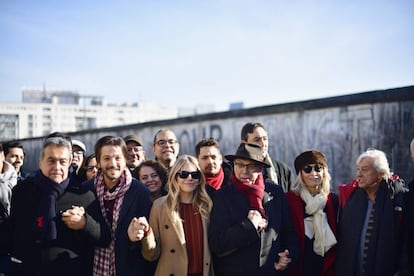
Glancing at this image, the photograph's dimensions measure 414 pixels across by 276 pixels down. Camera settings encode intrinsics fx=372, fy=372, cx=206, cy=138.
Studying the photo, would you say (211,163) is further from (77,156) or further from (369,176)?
(77,156)

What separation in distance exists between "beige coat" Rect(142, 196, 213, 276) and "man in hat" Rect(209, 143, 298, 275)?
169 millimetres

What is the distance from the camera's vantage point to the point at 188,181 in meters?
3.54

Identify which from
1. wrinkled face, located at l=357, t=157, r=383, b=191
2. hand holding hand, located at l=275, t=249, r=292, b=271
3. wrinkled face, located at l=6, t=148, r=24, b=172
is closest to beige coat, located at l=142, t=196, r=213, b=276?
hand holding hand, located at l=275, t=249, r=292, b=271

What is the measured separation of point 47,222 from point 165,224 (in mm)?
1019

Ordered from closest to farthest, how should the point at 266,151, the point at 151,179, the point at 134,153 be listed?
the point at 151,179 → the point at 266,151 → the point at 134,153

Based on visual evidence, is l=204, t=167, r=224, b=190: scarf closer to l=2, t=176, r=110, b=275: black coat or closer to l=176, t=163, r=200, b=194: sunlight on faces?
l=176, t=163, r=200, b=194: sunlight on faces

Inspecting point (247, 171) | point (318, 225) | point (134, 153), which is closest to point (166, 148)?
point (134, 153)

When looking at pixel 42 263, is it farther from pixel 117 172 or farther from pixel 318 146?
pixel 318 146

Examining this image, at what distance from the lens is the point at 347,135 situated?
923cm

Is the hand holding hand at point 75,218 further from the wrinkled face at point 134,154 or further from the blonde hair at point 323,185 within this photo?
the wrinkled face at point 134,154

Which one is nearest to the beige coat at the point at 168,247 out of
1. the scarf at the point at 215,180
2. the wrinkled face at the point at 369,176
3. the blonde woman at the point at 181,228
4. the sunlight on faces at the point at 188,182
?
the blonde woman at the point at 181,228

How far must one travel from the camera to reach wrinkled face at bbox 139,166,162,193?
4.43 metres

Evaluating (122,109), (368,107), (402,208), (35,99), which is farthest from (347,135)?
(35,99)

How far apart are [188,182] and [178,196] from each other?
173 millimetres
